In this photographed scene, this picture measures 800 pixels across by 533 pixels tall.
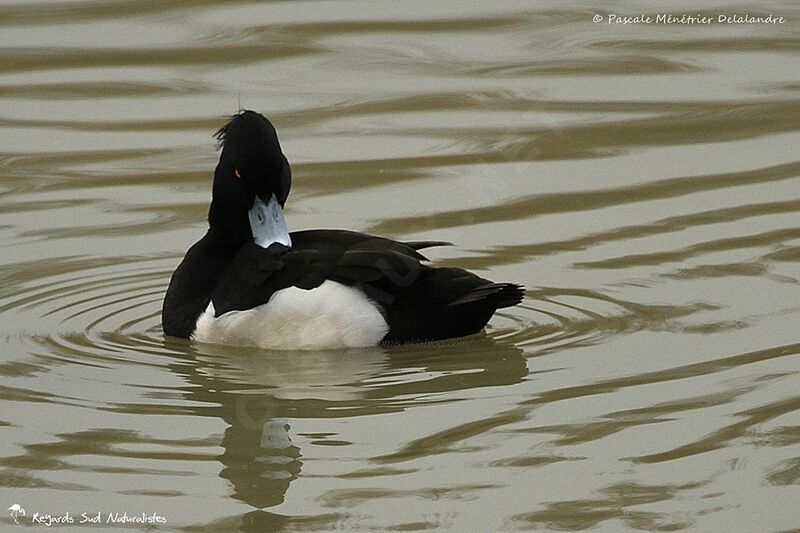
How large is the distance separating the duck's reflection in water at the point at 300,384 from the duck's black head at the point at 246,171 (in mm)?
680

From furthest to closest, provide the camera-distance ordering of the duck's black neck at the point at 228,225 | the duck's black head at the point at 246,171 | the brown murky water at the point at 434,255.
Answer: the duck's black neck at the point at 228,225
the duck's black head at the point at 246,171
the brown murky water at the point at 434,255

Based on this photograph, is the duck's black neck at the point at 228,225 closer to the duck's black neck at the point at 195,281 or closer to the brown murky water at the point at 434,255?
the duck's black neck at the point at 195,281

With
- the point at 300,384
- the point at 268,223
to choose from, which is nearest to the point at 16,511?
the point at 300,384

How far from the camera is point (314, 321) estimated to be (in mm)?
7395

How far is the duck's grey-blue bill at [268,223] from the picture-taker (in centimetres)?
764

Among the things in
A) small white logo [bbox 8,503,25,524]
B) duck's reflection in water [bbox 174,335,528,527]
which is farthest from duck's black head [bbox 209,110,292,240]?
small white logo [bbox 8,503,25,524]

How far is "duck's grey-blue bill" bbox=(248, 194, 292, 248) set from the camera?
7.64m

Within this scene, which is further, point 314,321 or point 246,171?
point 246,171

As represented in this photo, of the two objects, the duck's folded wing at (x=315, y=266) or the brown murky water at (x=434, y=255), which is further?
the duck's folded wing at (x=315, y=266)

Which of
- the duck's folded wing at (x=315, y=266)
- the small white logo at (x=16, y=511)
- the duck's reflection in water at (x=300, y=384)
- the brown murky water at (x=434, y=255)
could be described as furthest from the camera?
the duck's folded wing at (x=315, y=266)

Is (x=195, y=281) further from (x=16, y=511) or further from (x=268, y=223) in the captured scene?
(x=16, y=511)

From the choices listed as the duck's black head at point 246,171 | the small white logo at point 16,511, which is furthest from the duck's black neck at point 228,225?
the small white logo at point 16,511

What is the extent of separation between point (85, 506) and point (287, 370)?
1636 millimetres

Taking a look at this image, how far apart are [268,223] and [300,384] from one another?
96 centimetres
